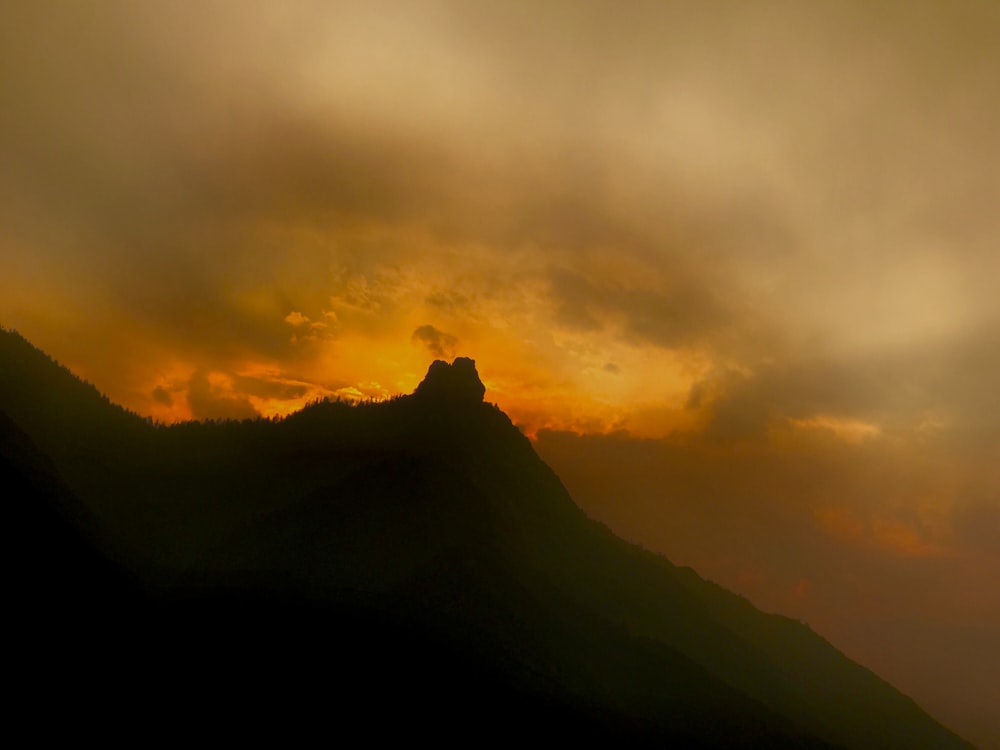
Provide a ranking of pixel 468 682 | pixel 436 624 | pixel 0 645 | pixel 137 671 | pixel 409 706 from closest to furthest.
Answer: pixel 0 645
pixel 137 671
pixel 409 706
pixel 468 682
pixel 436 624

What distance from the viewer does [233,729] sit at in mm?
135750

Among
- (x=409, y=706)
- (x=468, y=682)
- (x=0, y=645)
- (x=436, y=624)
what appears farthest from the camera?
(x=436, y=624)

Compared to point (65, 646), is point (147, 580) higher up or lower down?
higher up

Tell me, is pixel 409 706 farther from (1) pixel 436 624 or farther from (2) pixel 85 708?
(2) pixel 85 708

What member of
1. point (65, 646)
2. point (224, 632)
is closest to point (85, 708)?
point (65, 646)

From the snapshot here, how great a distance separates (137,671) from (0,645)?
2274 centimetres

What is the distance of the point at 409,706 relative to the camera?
155 metres

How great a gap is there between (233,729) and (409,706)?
34.5 m

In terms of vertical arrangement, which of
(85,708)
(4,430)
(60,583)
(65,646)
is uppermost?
(4,430)

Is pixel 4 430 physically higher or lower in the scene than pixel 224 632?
higher

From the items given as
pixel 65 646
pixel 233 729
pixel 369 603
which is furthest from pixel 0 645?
pixel 369 603

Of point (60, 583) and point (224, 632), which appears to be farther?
point (224, 632)

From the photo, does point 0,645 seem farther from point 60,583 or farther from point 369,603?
point 369,603

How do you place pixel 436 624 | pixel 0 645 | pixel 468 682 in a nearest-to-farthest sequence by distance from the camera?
pixel 0 645 < pixel 468 682 < pixel 436 624
